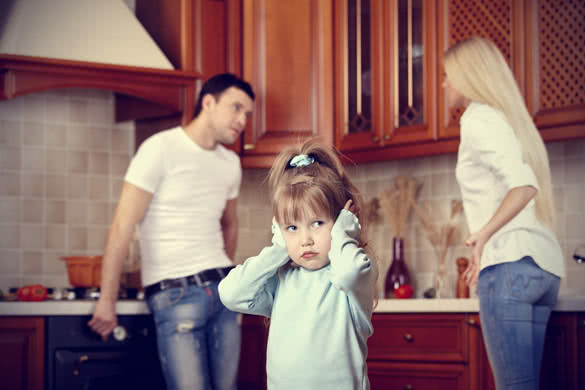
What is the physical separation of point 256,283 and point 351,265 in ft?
0.75

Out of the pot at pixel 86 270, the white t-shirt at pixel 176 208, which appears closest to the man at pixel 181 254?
the white t-shirt at pixel 176 208

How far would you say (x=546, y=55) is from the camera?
2703 mm

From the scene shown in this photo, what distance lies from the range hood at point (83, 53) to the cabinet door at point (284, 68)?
0.31 m

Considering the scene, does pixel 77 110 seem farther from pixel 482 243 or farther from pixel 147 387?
pixel 482 243

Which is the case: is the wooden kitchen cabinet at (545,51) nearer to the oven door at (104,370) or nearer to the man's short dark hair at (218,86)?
the man's short dark hair at (218,86)

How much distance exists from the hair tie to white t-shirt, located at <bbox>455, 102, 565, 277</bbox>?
28.4 inches

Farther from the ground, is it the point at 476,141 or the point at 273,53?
the point at 273,53

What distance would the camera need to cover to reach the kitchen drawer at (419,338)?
2.63 meters

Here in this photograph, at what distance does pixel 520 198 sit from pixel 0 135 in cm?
218

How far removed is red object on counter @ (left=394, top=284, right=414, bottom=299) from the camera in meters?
3.02

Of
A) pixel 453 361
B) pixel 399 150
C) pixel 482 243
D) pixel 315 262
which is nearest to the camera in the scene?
pixel 315 262

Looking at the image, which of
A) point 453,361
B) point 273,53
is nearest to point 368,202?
point 273,53

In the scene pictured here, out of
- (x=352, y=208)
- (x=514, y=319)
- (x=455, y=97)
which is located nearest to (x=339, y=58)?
(x=455, y=97)

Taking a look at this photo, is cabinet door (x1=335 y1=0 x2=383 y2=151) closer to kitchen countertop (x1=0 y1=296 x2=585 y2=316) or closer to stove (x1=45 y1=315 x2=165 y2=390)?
kitchen countertop (x1=0 y1=296 x2=585 y2=316)
